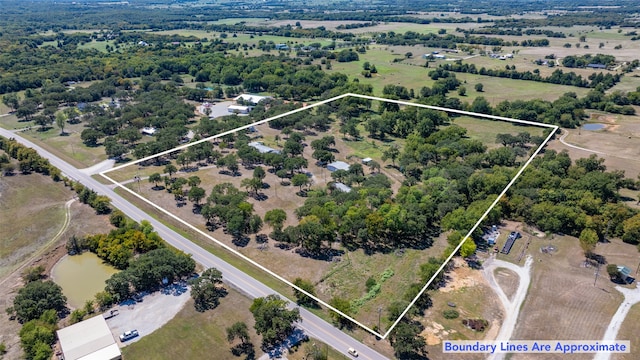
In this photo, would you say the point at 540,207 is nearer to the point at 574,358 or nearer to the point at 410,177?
the point at 410,177

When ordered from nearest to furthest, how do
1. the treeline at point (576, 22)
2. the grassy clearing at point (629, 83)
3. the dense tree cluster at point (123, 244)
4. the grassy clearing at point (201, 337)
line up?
1. the grassy clearing at point (201, 337)
2. the dense tree cluster at point (123, 244)
3. the grassy clearing at point (629, 83)
4. the treeline at point (576, 22)

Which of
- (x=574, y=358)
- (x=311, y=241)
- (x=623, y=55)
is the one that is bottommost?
(x=574, y=358)

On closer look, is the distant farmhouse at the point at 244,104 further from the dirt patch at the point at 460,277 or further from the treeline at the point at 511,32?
the treeline at the point at 511,32

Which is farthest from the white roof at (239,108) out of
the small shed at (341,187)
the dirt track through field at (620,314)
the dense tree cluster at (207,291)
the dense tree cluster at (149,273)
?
the dirt track through field at (620,314)

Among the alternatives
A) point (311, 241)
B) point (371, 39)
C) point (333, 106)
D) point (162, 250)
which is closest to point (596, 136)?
point (333, 106)

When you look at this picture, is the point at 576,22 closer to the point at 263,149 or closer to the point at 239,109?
the point at 239,109

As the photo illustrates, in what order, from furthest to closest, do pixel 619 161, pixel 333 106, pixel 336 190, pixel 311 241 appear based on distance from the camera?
pixel 333 106
pixel 619 161
pixel 336 190
pixel 311 241
